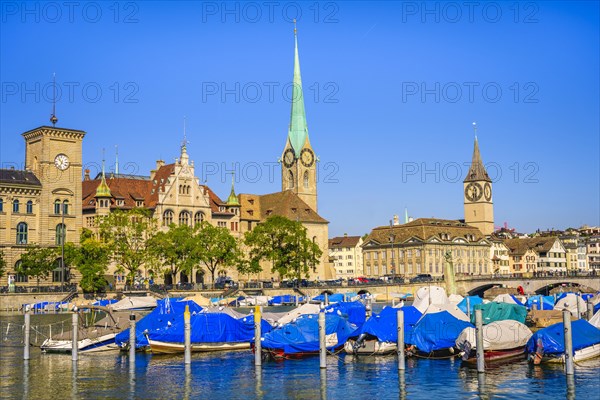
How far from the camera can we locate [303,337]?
5019cm

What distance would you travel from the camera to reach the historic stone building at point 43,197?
109 metres

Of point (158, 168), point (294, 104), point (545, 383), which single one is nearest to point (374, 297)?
point (158, 168)

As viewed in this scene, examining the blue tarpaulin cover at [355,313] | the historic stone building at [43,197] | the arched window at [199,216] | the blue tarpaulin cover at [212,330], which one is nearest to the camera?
the blue tarpaulin cover at [212,330]

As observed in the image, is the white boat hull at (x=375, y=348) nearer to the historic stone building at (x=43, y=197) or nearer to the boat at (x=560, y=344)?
the boat at (x=560, y=344)

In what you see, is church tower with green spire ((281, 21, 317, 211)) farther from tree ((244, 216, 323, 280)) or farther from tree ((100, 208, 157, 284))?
tree ((100, 208, 157, 284))

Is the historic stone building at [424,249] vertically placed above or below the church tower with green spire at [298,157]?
below

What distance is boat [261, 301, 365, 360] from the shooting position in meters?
49.6

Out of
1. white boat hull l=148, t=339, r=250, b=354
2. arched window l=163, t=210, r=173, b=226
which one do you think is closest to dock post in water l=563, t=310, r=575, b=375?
white boat hull l=148, t=339, r=250, b=354

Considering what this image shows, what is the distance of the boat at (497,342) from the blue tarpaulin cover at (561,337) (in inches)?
42.3

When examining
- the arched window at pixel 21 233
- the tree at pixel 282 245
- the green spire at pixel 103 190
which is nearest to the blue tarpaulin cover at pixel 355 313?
the arched window at pixel 21 233

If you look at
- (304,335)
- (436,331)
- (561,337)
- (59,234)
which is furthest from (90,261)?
(561,337)

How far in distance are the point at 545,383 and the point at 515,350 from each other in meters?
7.36

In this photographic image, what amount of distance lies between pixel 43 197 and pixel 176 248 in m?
18.3

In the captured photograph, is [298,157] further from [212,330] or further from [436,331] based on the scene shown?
[436,331]
